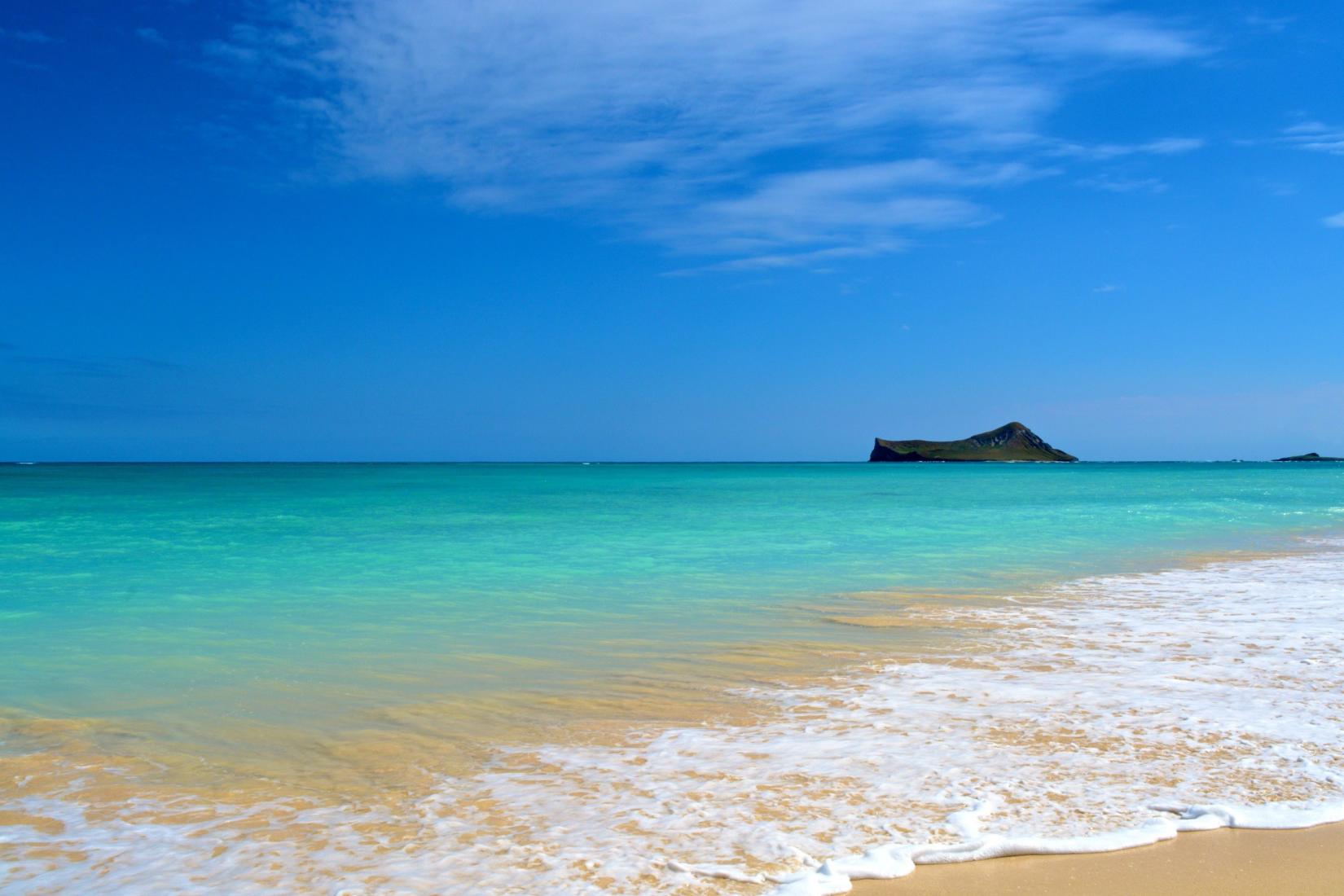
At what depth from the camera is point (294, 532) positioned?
22.3 m

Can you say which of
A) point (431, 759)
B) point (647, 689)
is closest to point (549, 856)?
point (431, 759)

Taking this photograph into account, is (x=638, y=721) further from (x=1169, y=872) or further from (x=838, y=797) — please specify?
(x=1169, y=872)

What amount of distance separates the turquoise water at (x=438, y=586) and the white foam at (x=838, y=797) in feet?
5.95

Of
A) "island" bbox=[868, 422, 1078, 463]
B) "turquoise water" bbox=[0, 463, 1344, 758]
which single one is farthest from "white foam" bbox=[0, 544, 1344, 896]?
"island" bbox=[868, 422, 1078, 463]

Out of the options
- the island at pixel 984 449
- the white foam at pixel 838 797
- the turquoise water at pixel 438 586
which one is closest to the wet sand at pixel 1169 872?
the white foam at pixel 838 797

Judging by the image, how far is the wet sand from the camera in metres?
3.48

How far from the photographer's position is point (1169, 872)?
3607mm

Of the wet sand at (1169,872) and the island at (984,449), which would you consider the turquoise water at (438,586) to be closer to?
the wet sand at (1169,872)

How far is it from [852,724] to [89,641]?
A: 7.37m

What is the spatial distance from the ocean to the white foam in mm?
20

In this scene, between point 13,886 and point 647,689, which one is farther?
point 647,689

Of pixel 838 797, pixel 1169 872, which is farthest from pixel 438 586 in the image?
pixel 1169 872

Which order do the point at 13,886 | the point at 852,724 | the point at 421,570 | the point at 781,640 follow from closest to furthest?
the point at 13,886, the point at 852,724, the point at 781,640, the point at 421,570

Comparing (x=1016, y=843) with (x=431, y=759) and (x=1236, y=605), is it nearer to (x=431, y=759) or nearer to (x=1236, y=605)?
(x=431, y=759)
